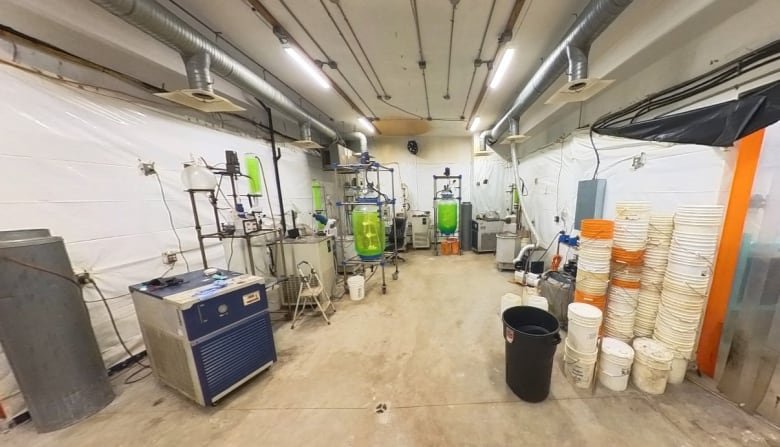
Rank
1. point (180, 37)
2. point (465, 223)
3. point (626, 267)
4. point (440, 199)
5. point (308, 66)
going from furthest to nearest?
point (465, 223) → point (440, 199) → point (308, 66) → point (626, 267) → point (180, 37)

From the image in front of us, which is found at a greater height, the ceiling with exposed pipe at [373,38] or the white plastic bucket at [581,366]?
the ceiling with exposed pipe at [373,38]

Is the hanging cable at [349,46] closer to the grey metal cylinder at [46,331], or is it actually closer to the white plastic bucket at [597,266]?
the grey metal cylinder at [46,331]

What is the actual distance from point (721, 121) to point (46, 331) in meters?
4.74

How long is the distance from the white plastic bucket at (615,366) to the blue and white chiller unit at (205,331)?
269cm

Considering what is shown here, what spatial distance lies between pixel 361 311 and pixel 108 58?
3.49 metres

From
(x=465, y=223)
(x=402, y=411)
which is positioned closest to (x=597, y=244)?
(x=402, y=411)

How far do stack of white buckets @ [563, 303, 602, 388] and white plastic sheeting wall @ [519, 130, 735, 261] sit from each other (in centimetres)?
132

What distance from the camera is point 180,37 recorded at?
188 cm

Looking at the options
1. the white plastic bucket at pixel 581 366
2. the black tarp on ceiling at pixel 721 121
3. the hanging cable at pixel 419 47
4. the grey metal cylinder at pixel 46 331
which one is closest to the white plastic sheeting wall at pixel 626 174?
the black tarp on ceiling at pixel 721 121

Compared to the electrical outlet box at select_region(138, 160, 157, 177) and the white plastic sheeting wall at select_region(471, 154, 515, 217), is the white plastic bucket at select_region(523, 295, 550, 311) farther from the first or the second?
the electrical outlet box at select_region(138, 160, 157, 177)

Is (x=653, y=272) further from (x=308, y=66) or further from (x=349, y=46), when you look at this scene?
(x=308, y=66)

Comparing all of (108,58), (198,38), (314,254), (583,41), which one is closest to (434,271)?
(314,254)

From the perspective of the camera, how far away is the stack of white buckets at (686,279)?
5.46ft

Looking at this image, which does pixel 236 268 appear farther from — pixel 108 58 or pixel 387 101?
pixel 387 101
